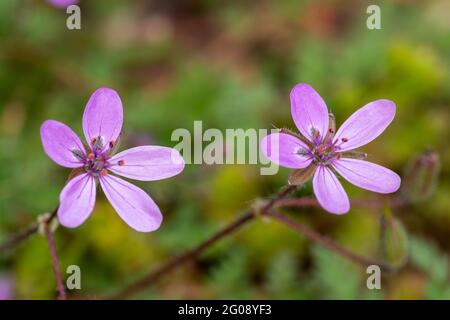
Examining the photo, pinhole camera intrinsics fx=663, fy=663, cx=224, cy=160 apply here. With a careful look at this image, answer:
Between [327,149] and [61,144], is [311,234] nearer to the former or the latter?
[327,149]

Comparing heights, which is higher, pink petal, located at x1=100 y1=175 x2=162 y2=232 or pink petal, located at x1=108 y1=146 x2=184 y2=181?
pink petal, located at x1=108 y1=146 x2=184 y2=181

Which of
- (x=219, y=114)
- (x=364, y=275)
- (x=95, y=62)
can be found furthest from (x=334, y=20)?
(x=364, y=275)

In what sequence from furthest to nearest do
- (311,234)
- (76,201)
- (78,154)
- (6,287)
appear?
Result: 1. (6,287)
2. (311,234)
3. (78,154)
4. (76,201)

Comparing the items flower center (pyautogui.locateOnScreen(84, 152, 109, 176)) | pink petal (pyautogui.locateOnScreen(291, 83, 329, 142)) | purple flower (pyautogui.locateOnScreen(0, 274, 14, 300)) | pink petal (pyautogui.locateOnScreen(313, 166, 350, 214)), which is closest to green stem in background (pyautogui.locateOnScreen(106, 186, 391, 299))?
pink petal (pyautogui.locateOnScreen(313, 166, 350, 214))

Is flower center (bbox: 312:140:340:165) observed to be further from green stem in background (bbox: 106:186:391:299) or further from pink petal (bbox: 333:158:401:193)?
green stem in background (bbox: 106:186:391:299)

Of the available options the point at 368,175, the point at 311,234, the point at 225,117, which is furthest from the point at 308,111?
the point at 225,117

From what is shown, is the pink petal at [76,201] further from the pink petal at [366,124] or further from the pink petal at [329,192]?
the pink petal at [366,124]

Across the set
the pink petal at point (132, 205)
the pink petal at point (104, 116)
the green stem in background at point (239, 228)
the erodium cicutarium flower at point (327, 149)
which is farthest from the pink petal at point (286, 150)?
the pink petal at point (104, 116)
